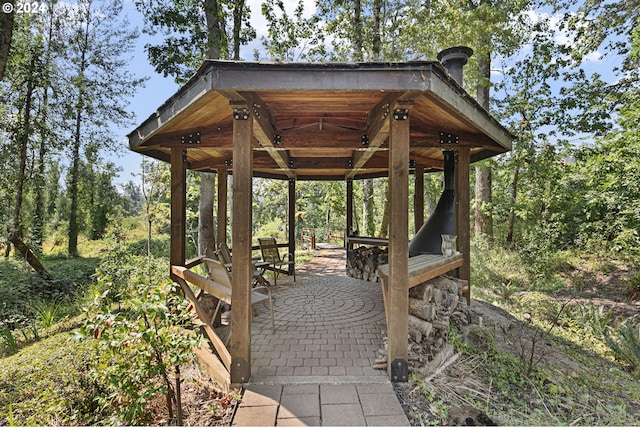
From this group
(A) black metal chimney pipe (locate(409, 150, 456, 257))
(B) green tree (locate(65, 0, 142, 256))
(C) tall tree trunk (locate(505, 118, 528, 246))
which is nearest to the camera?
(A) black metal chimney pipe (locate(409, 150, 456, 257))

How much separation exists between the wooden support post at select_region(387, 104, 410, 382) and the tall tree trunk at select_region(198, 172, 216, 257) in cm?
576

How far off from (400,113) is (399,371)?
2.30 m

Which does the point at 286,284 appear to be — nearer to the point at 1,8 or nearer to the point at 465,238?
the point at 465,238

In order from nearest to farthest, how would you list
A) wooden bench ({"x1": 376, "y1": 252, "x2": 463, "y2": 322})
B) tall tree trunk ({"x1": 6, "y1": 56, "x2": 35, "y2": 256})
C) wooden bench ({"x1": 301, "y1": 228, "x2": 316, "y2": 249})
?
wooden bench ({"x1": 376, "y1": 252, "x2": 463, "y2": 322}), tall tree trunk ({"x1": 6, "y1": 56, "x2": 35, "y2": 256}), wooden bench ({"x1": 301, "y1": 228, "x2": 316, "y2": 249})

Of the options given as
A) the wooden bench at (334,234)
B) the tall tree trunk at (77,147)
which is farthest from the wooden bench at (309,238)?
the tall tree trunk at (77,147)

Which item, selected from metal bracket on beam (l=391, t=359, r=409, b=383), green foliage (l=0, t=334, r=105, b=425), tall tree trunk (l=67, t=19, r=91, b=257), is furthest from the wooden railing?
tall tree trunk (l=67, t=19, r=91, b=257)

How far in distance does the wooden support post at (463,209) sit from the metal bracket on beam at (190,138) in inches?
144

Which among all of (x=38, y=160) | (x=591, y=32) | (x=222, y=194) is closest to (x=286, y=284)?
(x=222, y=194)

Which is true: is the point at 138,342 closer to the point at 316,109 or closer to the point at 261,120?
the point at 261,120

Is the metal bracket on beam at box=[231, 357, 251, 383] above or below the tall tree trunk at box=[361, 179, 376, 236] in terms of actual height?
below

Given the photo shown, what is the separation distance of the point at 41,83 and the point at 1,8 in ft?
18.4

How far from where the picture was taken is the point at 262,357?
3125 millimetres

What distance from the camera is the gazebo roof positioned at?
2434 millimetres

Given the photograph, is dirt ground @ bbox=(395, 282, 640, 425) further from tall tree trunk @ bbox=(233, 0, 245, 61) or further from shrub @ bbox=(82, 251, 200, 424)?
tall tree trunk @ bbox=(233, 0, 245, 61)
